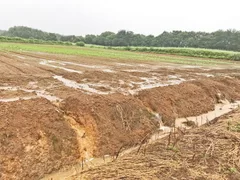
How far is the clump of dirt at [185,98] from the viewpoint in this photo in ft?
43.6

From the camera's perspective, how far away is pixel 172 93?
1520cm

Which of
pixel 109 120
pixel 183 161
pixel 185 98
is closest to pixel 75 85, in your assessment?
pixel 109 120

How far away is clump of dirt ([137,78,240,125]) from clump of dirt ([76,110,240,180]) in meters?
3.49

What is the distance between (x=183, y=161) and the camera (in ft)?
25.3

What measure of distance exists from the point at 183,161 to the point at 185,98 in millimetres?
8139

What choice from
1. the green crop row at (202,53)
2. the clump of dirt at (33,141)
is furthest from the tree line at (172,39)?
the clump of dirt at (33,141)

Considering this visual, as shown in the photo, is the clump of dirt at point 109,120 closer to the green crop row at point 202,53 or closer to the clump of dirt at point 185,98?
the clump of dirt at point 185,98

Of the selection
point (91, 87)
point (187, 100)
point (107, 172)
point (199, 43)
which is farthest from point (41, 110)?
point (199, 43)

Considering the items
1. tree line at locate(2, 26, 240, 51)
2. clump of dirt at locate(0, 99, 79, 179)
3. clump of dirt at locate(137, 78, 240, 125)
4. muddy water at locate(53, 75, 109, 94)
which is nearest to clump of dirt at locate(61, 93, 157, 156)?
clump of dirt at locate(0, 99, 79, 179)

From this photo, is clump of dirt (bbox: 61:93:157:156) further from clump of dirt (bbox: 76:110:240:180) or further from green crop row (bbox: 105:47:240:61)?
green crop row (bbox: 105:47:240:61)

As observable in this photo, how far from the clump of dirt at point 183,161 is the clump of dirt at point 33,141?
1.01 m

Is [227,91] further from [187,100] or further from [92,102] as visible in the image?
[92,102]

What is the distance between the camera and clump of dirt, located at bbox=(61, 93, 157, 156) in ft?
31.2

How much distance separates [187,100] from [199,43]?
6281cm
